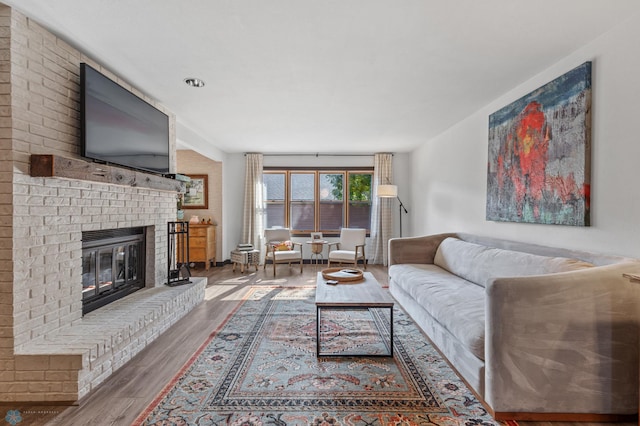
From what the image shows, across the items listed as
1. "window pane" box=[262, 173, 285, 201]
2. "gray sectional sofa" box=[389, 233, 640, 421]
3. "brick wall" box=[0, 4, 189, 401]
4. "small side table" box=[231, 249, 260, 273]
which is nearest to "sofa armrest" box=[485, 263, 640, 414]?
"gray sectional sofa" box=[389, 233, 640, 421]

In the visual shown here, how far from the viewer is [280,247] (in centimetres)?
612

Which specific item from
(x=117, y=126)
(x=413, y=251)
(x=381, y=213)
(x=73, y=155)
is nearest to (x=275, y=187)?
(x=381, y=213)

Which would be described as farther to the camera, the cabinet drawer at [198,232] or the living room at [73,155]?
the cabinet drawer at [198,232]

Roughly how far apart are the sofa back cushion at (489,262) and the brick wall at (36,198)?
9.32 feet

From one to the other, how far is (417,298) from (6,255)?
3148mm

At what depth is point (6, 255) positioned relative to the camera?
75.1 inches

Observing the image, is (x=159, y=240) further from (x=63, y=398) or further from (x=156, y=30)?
(x=156, y=30)

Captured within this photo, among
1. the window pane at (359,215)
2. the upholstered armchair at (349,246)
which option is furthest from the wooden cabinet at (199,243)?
the window pane at (359,215)

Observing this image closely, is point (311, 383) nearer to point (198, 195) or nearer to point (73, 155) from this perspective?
point (73, 155)

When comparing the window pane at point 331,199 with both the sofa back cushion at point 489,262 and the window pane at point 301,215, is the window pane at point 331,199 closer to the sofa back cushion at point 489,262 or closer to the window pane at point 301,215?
the window pane at point 301,215

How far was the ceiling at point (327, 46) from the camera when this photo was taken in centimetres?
191

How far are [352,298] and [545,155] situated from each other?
2.03 m

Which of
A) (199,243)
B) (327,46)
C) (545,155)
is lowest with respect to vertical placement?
(199,243)

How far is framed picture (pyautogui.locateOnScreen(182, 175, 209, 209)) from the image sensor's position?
21.3ft
